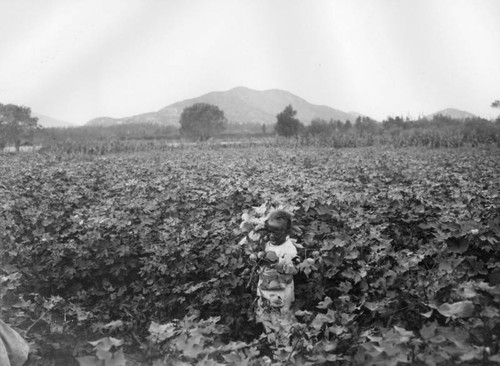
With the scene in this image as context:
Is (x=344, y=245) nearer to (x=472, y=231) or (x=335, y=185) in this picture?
(x=472, y=231)

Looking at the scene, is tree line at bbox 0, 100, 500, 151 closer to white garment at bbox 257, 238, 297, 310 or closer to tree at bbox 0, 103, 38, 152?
tree at bbox 0, 103, 38, 152

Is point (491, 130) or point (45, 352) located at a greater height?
point (491, 130)

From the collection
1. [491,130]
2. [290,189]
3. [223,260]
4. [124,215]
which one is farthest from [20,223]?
[491,130]

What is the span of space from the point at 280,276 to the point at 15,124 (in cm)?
5088

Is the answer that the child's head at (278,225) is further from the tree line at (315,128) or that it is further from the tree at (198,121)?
the tree at (198,121)

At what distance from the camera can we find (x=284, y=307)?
3.11 meters

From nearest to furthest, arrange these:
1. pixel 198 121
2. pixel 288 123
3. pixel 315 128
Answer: pixel 315 128
pixel 288 123
pixel 198 121

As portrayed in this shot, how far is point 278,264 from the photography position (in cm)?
307

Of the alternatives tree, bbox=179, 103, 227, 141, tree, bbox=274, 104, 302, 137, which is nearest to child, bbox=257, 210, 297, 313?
tree, bbox=274, 104, 302, 137

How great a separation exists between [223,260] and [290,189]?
5.49 ft

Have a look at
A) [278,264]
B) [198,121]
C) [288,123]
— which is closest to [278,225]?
[278,264]

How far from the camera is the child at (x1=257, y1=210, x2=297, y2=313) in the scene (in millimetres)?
3098

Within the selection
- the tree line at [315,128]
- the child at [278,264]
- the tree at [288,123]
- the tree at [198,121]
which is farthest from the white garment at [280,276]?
the tree at [198,121]

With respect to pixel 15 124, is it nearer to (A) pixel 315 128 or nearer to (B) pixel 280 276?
(A) pixel 315 128
